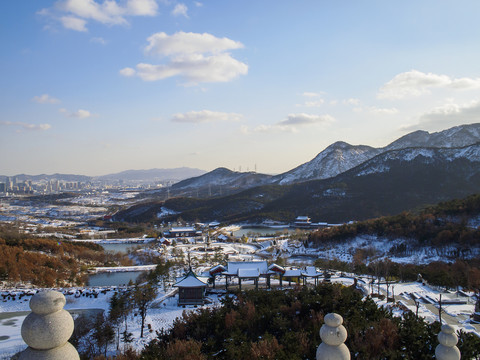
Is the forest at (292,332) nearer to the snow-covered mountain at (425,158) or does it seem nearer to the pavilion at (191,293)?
the pavilion at (191,293)

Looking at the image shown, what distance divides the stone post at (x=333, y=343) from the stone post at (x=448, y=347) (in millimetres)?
1582

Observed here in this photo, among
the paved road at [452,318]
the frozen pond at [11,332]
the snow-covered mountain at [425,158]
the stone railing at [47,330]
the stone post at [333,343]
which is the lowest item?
the frozen pond at [11,332]

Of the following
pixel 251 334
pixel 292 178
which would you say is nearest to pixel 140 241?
pixel 251 334

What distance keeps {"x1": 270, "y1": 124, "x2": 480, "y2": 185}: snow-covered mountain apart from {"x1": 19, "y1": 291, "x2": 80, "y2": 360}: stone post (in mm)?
108164

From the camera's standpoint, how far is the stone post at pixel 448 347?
3801 mm

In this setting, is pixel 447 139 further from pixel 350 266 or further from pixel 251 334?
pixel 251 334

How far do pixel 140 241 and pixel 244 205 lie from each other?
31.7 meters

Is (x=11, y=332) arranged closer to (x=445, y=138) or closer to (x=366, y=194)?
(x=366, y=194)

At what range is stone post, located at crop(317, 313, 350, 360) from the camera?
2.96 m

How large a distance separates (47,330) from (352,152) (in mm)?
125946

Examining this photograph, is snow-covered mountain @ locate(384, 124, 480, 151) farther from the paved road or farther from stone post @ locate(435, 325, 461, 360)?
stone post @ locate(435, 325, 461, 360)

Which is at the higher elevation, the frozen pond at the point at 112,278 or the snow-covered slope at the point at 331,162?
the snow-covered slope at the point at 331,162

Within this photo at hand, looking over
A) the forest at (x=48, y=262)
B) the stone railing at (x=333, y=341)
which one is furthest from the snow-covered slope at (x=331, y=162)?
the stone railing at (x=333, y=341)

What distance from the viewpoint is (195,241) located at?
151ft
